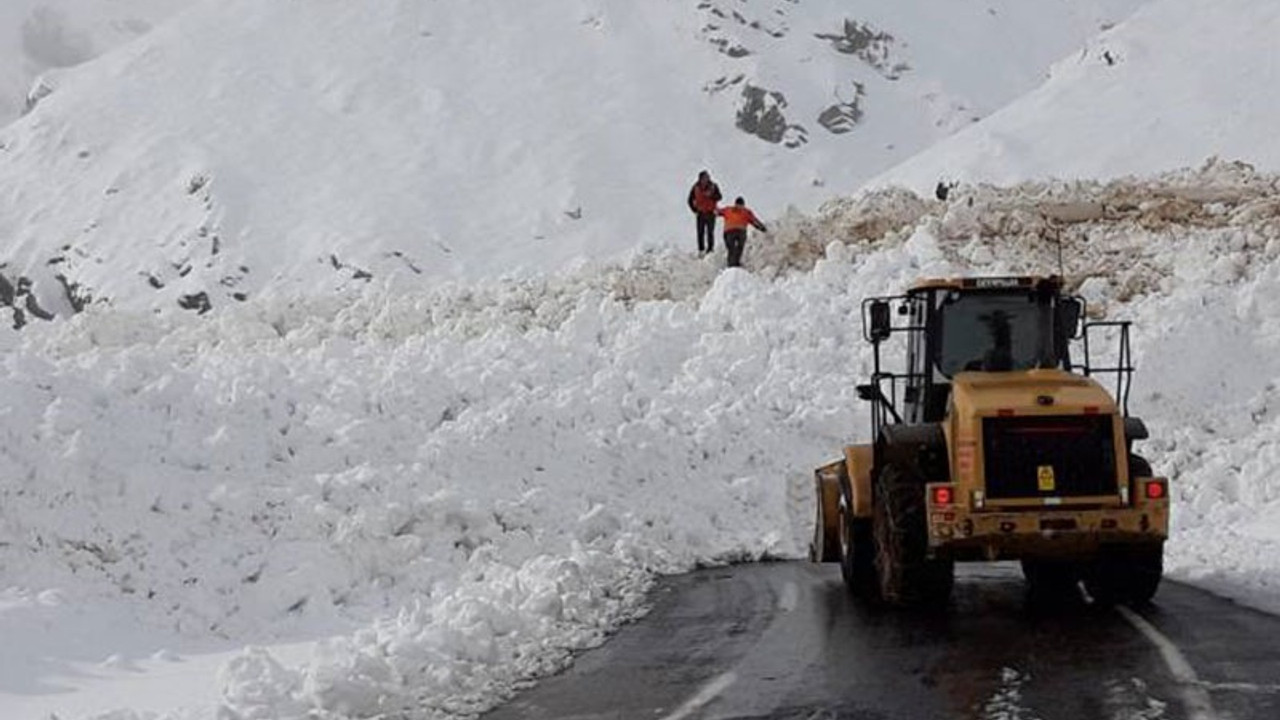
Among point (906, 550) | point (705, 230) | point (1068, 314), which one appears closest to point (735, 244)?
point (705, 230)

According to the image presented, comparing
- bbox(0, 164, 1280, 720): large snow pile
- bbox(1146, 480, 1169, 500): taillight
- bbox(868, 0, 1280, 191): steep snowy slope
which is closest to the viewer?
bbox(0, 164, 1280, 720): large snow pile

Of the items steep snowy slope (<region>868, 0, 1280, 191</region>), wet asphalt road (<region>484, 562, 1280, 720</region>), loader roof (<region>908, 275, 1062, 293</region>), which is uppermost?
steep snowy slope (<region>868, 0, 1280, 191</region>)

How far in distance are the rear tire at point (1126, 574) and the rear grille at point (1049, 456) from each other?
2.08ft

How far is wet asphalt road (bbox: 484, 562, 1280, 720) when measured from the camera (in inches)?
338

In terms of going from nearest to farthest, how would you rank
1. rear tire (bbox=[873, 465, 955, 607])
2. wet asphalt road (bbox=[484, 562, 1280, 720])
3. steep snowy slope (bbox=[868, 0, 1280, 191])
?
wet asphalt road (bbox=[484, 562, 1280, 720]) → rear tire (bbox=[873, 465, 955, 607]) → steep snowy slope (bbox=[868, 0, 1280, 191])

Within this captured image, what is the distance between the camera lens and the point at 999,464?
11383 millimetres

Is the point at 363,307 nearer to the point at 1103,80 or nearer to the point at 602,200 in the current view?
the point at 1103,80

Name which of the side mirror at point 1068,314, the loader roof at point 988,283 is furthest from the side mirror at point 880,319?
the side mirror at point 1068,314

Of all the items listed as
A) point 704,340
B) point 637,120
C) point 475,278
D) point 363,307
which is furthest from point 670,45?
point 704,340

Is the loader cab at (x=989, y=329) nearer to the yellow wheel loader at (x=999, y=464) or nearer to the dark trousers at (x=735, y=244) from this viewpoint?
the yellow wheel loader at (x=999, y=464)

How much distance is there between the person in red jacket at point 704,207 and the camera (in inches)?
1188

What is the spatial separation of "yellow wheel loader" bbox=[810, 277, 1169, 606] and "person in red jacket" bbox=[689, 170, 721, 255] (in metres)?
17.1

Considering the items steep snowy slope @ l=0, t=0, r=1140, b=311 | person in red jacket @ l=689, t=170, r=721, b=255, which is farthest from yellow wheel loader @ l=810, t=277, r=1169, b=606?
steep snowy slope @ l=0, t=0, r=1140, b=311

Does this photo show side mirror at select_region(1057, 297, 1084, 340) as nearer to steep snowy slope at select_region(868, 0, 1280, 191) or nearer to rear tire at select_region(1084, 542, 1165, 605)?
rear tire at select_region(1084, 542, 1165, 605)
